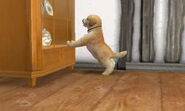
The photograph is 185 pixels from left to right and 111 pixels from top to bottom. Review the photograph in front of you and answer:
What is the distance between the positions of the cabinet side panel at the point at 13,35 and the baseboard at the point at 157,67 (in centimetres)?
132

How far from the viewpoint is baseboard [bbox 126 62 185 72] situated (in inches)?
117

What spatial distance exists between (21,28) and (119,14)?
1292 millimetres

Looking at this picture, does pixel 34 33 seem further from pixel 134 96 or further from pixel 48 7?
pixel 134 96

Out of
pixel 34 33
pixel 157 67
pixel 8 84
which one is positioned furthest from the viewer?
pixel 157 67

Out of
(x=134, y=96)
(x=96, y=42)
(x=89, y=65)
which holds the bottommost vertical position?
(x=134, y=96)

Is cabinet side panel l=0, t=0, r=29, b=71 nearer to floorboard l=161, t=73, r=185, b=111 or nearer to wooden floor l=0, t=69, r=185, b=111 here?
wooden floor l=0, t=69, r=185, b=111

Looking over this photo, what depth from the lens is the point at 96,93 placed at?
6.23ft

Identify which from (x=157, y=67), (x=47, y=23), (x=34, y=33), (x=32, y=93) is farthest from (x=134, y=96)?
(x=157, y=67)

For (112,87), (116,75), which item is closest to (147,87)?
(112,87)

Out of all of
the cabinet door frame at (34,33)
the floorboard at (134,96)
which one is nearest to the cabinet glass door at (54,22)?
the cabinet door frame at (34,33)

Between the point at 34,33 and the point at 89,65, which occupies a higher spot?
the point at 34,33

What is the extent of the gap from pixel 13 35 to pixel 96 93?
768mm

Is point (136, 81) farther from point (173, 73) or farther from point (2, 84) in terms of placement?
point (2, 84)

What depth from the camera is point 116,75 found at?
8.84ft
